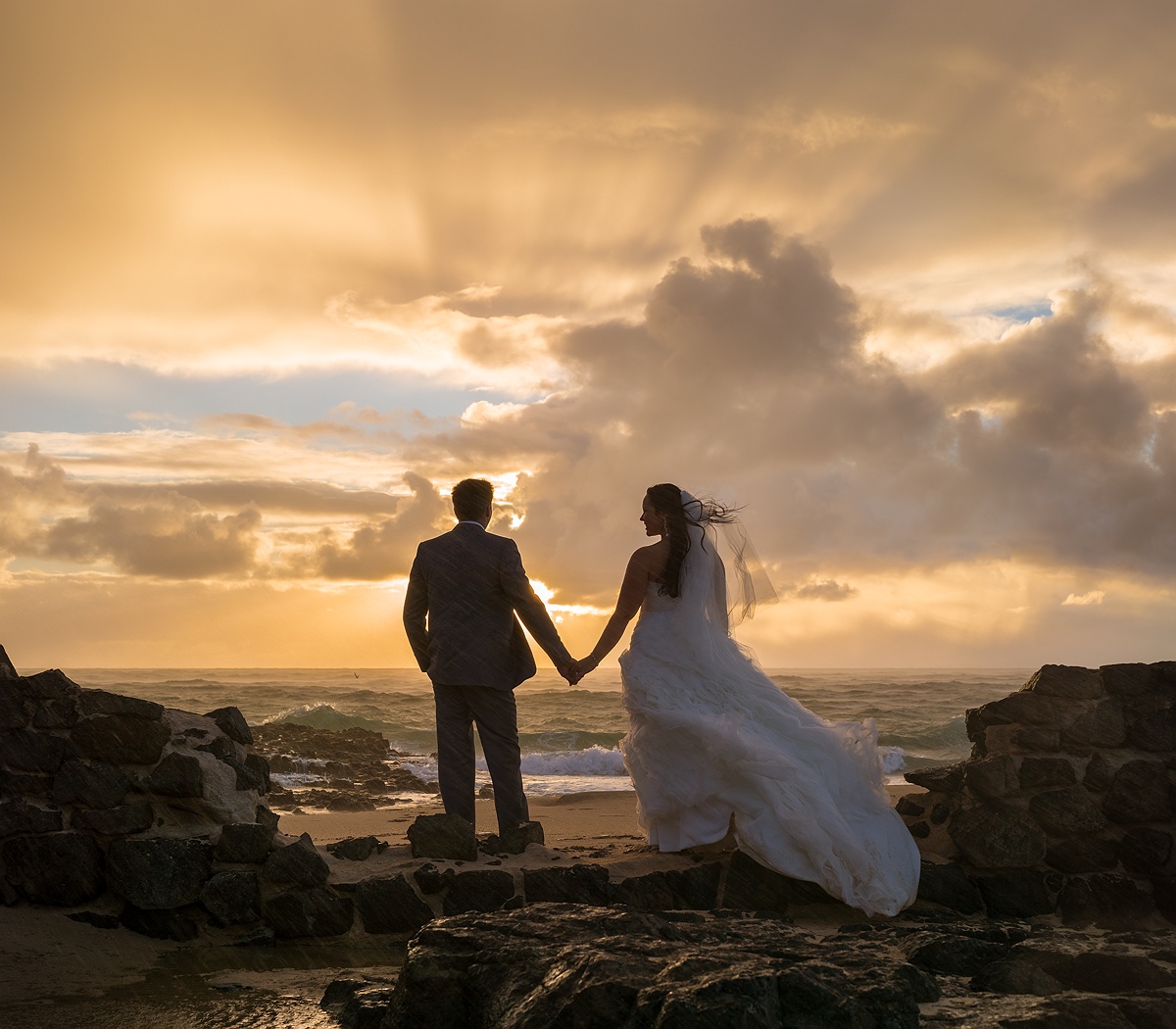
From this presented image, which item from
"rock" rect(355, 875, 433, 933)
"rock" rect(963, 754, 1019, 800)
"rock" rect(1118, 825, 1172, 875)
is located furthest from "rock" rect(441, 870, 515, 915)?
"rock" rect(1118, 825, 1172, 875)

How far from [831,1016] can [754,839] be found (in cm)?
242

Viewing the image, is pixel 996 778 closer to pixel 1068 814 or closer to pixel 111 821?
pixel 1068 814

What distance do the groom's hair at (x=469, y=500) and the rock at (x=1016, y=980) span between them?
3.76 meters

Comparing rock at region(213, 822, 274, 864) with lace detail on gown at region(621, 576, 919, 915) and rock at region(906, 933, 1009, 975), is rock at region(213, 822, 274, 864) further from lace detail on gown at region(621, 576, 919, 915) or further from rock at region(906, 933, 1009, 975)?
rock at region(906, 933, 1009, 975)

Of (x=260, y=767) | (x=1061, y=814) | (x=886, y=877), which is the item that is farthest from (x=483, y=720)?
Answer: (x=1061, y=814)

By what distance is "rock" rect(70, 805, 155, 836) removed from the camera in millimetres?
4824

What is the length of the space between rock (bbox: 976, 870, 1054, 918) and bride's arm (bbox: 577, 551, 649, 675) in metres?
2.36

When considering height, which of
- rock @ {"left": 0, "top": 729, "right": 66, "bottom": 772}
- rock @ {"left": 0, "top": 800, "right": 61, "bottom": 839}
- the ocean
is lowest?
the ocean

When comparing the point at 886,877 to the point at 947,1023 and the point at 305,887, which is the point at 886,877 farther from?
the point at 305,887

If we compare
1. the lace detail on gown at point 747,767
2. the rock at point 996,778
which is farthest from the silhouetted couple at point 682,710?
the rock at point 996,778

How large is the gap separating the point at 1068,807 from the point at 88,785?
4.98m

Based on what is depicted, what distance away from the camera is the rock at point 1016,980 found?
329cm

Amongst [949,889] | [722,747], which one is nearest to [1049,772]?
[949,889]

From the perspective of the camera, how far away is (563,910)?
3596mm
